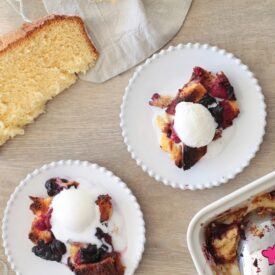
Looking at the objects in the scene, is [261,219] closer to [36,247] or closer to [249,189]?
[249,189]

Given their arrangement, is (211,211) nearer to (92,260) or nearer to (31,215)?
(92,260)

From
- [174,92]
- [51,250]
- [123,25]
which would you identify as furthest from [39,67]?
[51,250]

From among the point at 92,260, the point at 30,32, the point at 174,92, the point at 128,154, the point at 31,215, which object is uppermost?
the point at 30,32

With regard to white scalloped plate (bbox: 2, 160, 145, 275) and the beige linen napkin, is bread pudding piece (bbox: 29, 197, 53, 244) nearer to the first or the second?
white scalloped plate (bbox: 2, 160, 145, 275)

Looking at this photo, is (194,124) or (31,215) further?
(31,215)

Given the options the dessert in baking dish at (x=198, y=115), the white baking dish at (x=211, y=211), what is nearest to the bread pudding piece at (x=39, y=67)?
the dessert in baking dish at (x=198, y=115)

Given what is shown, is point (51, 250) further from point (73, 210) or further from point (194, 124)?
point (194, 124)

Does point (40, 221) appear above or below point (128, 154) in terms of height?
below
